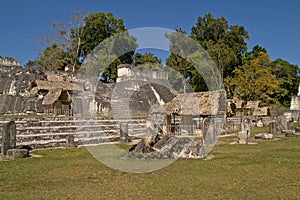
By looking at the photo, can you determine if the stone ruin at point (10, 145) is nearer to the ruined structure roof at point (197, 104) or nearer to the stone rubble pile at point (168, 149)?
the stone rubble pile at point (168, 149)

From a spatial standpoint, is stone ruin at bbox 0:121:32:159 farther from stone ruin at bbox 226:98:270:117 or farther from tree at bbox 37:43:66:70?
tree at bbox 37:43:66:70

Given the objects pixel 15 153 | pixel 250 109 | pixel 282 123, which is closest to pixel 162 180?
pixel 15 153

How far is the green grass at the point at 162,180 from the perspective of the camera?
18.6ft

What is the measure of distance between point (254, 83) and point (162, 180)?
3595 centimetres

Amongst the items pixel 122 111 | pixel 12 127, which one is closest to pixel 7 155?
pixel 12 127

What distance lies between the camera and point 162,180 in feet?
22.6

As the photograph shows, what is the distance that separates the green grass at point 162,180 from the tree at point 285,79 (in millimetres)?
40442

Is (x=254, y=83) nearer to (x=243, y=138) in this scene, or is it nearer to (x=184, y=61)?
(x=184, y=61)

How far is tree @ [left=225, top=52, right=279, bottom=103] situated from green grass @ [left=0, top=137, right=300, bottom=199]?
103 ft

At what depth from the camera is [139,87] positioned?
125 feet

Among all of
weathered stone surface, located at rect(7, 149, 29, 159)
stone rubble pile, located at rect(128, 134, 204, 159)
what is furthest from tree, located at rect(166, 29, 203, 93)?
weathered stone surface, located at rect(7, 149, 29, 159)

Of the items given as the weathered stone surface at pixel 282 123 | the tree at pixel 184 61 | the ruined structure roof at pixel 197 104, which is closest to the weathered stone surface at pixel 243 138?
the ruined structure roof at pixel 197 104

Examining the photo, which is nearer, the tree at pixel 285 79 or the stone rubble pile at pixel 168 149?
the stone rubble pile at pixel 168 149

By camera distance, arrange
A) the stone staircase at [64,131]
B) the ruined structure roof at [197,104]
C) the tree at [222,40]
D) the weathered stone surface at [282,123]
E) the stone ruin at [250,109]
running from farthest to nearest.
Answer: the tree at [222,40]
the stone ruin at [250,109]
the weathered stone surface at [282,123]
the ruined structure roof at [197,104]
the stone staircase at [64,131]
